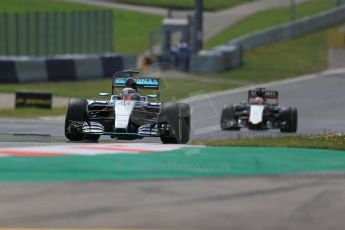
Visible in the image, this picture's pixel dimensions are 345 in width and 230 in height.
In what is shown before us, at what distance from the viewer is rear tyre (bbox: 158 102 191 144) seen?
54.9 ft

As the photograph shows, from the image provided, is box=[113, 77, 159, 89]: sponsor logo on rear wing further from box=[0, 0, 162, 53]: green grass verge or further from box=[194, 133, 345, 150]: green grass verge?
box=[0, 0, 162, 53]: green grass verge

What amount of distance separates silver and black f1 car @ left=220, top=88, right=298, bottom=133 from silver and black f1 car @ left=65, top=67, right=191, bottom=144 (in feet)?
19.0

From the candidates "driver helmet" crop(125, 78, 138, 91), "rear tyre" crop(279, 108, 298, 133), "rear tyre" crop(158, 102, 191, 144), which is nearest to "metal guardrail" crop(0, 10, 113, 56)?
"rear tyre" crop(279, 108, 298, 133)

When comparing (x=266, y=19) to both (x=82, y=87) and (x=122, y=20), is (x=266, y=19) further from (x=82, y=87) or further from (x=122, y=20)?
(x=82, y=87)

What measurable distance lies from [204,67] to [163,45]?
16.4 feet

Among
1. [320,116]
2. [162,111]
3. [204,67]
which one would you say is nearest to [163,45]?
[204,67]

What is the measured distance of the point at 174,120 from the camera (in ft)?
55.0

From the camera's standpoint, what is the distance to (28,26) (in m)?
37.8

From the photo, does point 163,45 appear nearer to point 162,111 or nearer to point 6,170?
point 162,111

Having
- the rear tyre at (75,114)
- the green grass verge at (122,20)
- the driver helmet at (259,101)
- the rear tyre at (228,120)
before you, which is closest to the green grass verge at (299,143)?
the rear tyre at (75,114)

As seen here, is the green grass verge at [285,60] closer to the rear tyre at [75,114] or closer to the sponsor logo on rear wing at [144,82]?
the sponsor logo on rear wing at [144,82]

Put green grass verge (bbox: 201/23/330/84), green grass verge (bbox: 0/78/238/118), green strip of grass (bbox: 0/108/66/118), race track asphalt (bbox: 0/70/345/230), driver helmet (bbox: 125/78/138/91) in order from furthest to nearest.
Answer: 1. green grass verge (bbox: 201/23/330/84)
2. green grass verge (bbox: 0/78/238/118)
3. green strip of grass (bbox: 0/108/66/118)
4. driver helmet (bbox: 125/78/138/91)
5. race track asphalt (bbox: 0/70/345/230)

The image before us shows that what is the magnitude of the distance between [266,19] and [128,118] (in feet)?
152

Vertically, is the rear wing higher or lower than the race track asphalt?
higher
